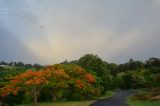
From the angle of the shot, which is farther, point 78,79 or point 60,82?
point 78,79

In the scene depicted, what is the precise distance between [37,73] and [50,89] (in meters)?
13.9

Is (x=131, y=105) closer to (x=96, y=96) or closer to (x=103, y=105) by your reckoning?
(x=103, y=105)

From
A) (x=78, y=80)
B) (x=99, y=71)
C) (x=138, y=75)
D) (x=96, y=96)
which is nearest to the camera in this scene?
(x=78, y=80)

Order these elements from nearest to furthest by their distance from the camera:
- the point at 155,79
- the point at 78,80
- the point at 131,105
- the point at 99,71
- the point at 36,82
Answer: the point at 36,82 → the point at 131,105 → the point at 78,80 → the point at 99,71 → the point at 155,79

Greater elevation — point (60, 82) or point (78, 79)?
point (78, 79)

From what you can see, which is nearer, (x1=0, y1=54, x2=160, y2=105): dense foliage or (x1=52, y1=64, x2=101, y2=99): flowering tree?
(x1=0, y1=54, x2=160, y2=105): dense foliage

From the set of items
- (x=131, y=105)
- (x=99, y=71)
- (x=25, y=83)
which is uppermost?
(x=99, y=71)

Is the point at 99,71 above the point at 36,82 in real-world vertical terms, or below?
above

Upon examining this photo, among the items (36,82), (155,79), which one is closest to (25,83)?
(36,82)

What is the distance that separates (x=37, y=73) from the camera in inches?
1703

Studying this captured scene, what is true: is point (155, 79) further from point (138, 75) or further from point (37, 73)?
point (37, 73)

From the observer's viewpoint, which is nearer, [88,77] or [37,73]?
[37,73]

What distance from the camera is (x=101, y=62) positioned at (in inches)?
3036

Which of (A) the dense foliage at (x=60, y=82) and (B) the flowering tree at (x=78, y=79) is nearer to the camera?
(A) the dense foliage at (x=60, y=82)
